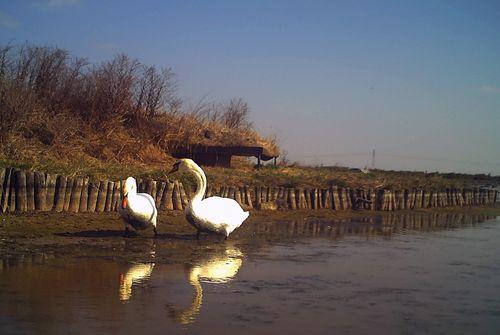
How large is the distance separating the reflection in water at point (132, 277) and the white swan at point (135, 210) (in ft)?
7.45

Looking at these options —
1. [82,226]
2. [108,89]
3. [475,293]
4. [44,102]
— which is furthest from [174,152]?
[475,293]

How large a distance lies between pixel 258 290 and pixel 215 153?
43.6ft

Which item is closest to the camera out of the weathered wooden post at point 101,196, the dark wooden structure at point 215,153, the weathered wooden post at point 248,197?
the weathered wooden post at point 101,196

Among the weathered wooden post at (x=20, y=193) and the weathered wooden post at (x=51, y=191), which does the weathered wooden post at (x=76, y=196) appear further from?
the weathered wooden post at (x=20, y=193)

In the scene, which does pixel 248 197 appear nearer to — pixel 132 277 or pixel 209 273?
pixel 209 273

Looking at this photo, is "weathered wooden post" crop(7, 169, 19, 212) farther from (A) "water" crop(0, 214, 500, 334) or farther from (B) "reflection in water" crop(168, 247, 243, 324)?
(B) "reflection in water" crop(168, 247, 243, 324)

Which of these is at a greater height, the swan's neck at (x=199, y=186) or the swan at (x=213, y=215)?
the swan's neck at (x=199, y=186)

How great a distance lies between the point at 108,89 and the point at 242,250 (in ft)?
34.2

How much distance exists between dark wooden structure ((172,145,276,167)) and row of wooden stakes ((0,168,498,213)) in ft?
12.7

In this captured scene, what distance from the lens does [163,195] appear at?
1387 centimetres

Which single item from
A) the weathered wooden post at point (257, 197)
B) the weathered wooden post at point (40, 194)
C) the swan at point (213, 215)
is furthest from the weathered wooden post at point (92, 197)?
the weathered wooden post at point (257, 197)

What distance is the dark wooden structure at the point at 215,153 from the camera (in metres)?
20.3

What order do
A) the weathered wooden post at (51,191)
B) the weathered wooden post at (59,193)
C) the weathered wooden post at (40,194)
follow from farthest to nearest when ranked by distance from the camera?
the weathered wooden post at (59,193) → the weathered wooden post at (51,191) → the weathered wooden post at (40,194)

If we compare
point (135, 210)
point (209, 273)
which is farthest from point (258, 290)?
point (135, 210)
